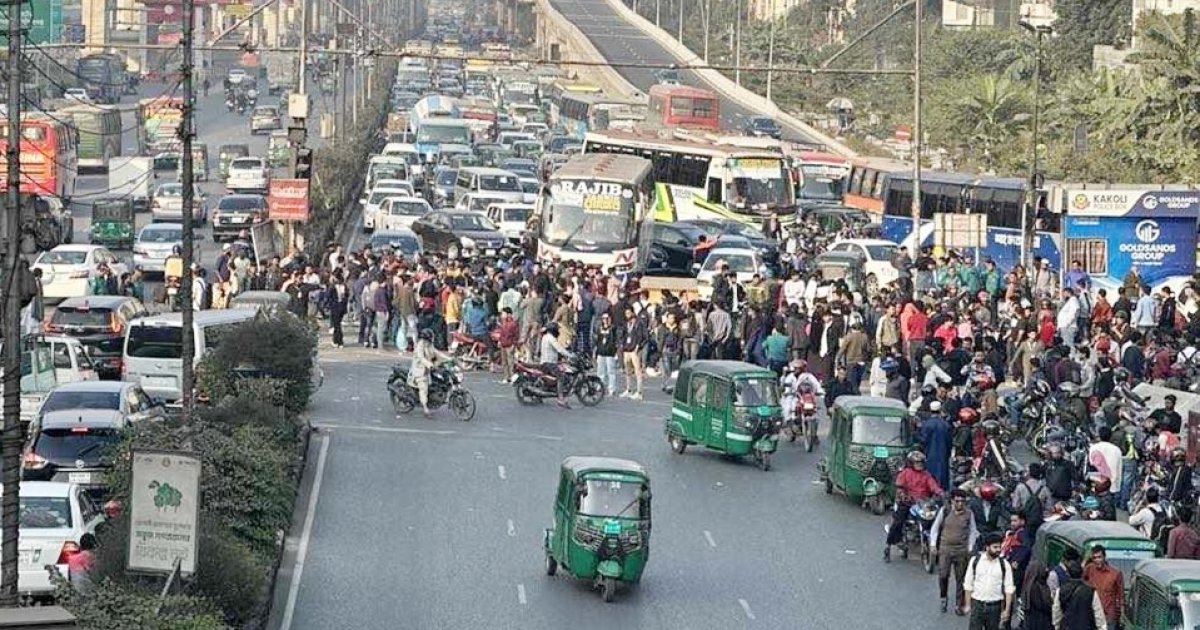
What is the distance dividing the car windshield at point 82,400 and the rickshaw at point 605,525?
7.41 meters

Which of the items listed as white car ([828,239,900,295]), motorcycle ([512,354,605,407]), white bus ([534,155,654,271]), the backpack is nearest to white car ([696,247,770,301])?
white car ([828,239,900,295])

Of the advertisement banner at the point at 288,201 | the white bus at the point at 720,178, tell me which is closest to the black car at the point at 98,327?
the advertisement banner at the point at 288,201

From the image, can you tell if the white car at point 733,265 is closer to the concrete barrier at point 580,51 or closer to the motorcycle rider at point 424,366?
the motorcycle rider at point 424,366

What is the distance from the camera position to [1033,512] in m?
26.7

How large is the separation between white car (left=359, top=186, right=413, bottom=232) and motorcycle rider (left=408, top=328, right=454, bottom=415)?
108 feet

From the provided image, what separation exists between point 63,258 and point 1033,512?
31730 millimetres

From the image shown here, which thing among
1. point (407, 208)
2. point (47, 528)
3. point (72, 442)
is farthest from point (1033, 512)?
point (407, 208)

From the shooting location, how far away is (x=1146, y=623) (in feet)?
73.4

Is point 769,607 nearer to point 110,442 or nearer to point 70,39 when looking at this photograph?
point 110,442

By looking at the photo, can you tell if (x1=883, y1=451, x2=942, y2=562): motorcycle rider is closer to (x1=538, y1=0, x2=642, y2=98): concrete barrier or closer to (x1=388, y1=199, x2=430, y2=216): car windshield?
(x1=388, y1=199, x2=430, y2=216): car windshield

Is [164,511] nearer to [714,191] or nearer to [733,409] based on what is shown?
[733,409]

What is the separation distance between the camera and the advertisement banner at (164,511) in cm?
2223

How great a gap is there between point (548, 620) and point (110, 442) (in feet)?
21.2

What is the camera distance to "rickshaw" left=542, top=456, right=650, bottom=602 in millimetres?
26953
